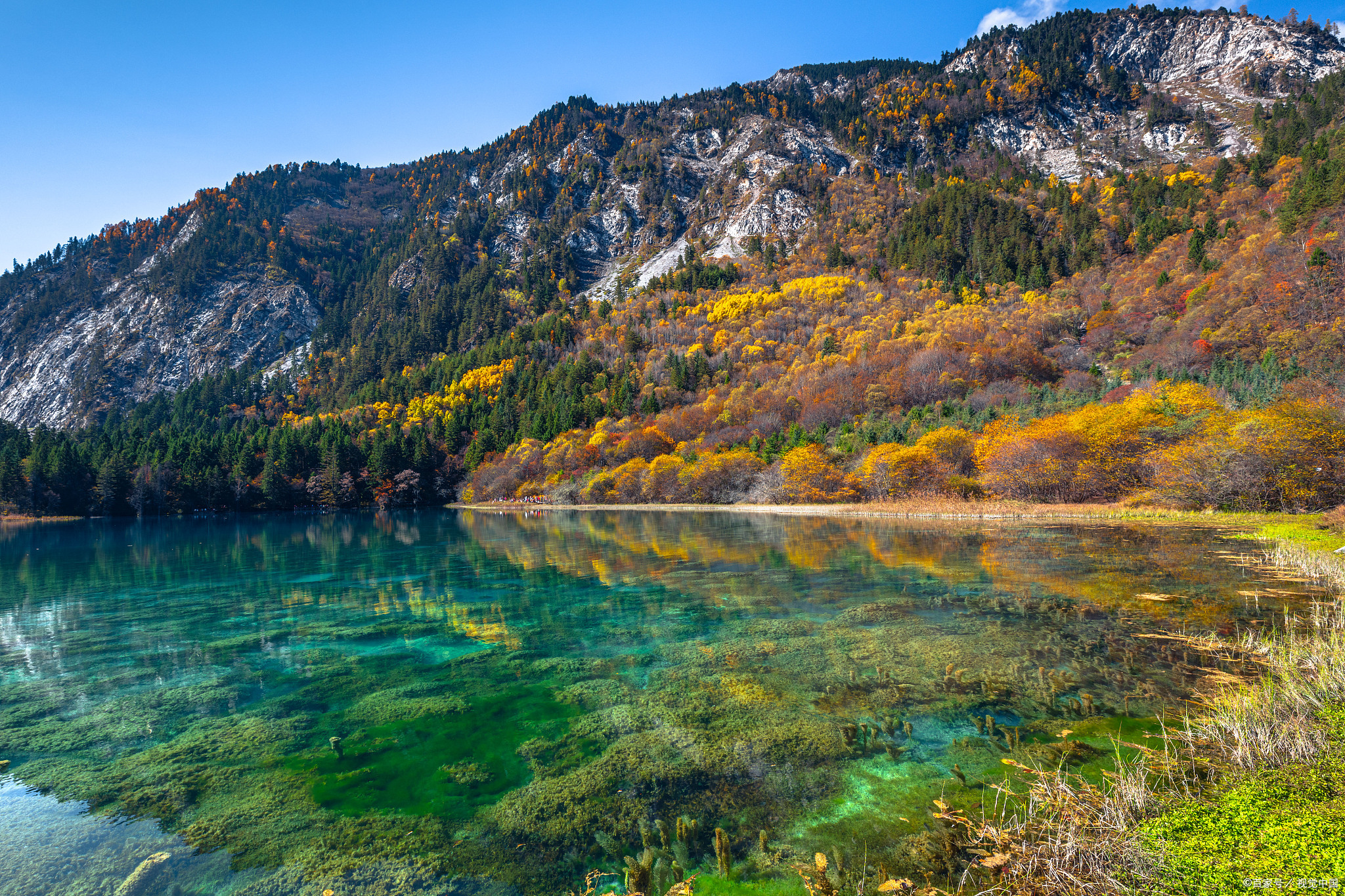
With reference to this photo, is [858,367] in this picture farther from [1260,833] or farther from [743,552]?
[1260,833]

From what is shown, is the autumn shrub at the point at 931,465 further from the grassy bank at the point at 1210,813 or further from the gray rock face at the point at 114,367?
the gray rock face at the point at 114,367

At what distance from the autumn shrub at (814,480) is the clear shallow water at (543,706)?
1459 inches

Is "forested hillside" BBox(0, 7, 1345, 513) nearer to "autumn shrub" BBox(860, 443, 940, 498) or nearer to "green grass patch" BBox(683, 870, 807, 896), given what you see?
"autumn shrub" BBox(860, 443, 940, 498)

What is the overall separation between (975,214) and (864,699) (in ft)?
530

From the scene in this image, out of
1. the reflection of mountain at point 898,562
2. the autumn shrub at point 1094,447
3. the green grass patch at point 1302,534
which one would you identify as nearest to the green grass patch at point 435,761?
the reflection of mountain at point 898,562

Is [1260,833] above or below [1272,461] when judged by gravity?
above

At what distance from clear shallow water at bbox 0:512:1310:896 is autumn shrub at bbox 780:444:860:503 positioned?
1459 inches

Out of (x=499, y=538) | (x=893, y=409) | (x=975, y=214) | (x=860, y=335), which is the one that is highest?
(x=975, y=214)

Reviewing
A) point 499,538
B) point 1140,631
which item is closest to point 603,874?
point 1140,631

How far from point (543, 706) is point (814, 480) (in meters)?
55.3

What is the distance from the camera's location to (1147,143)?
7446 inches

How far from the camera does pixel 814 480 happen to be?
63219 mm

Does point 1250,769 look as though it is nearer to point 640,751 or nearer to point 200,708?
point 640,751

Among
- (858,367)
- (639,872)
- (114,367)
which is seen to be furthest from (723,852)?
(114,367)
